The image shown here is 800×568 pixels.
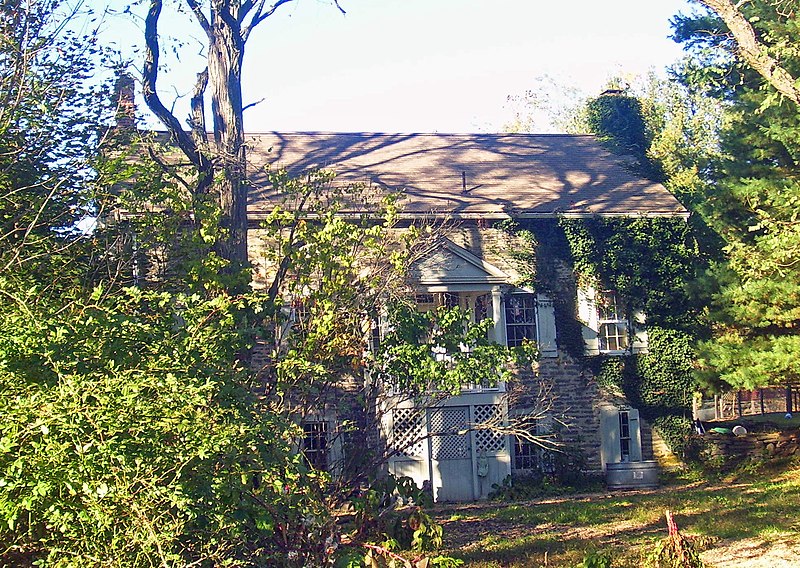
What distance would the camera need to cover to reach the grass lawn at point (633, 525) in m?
11.0

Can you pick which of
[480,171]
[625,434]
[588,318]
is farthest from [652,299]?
[480,171]

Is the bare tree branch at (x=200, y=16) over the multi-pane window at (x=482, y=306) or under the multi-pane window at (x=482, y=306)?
over

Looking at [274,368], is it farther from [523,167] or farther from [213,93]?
[523,167]

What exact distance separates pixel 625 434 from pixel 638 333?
223 cm

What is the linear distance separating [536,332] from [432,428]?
127 inches

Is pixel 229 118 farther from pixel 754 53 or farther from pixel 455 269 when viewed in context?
pixel 754 53

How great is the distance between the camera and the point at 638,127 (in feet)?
77.0

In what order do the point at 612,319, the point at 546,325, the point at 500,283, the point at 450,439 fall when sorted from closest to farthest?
1. the point at 450,439
2. the point at 500,283
3. the point at 546,325
4. the point at 612,319

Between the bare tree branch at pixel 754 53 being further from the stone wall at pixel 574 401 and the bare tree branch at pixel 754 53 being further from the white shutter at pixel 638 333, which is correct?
the stone wall at pixel 574 401

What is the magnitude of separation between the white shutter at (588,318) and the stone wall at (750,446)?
304 centimetres

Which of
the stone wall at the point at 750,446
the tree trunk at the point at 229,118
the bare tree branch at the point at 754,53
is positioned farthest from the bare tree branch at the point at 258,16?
the stone wall at the point at 750,446

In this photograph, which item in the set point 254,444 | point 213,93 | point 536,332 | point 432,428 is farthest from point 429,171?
point 254,444

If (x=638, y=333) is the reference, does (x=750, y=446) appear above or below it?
below

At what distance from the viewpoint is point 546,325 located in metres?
19.7
